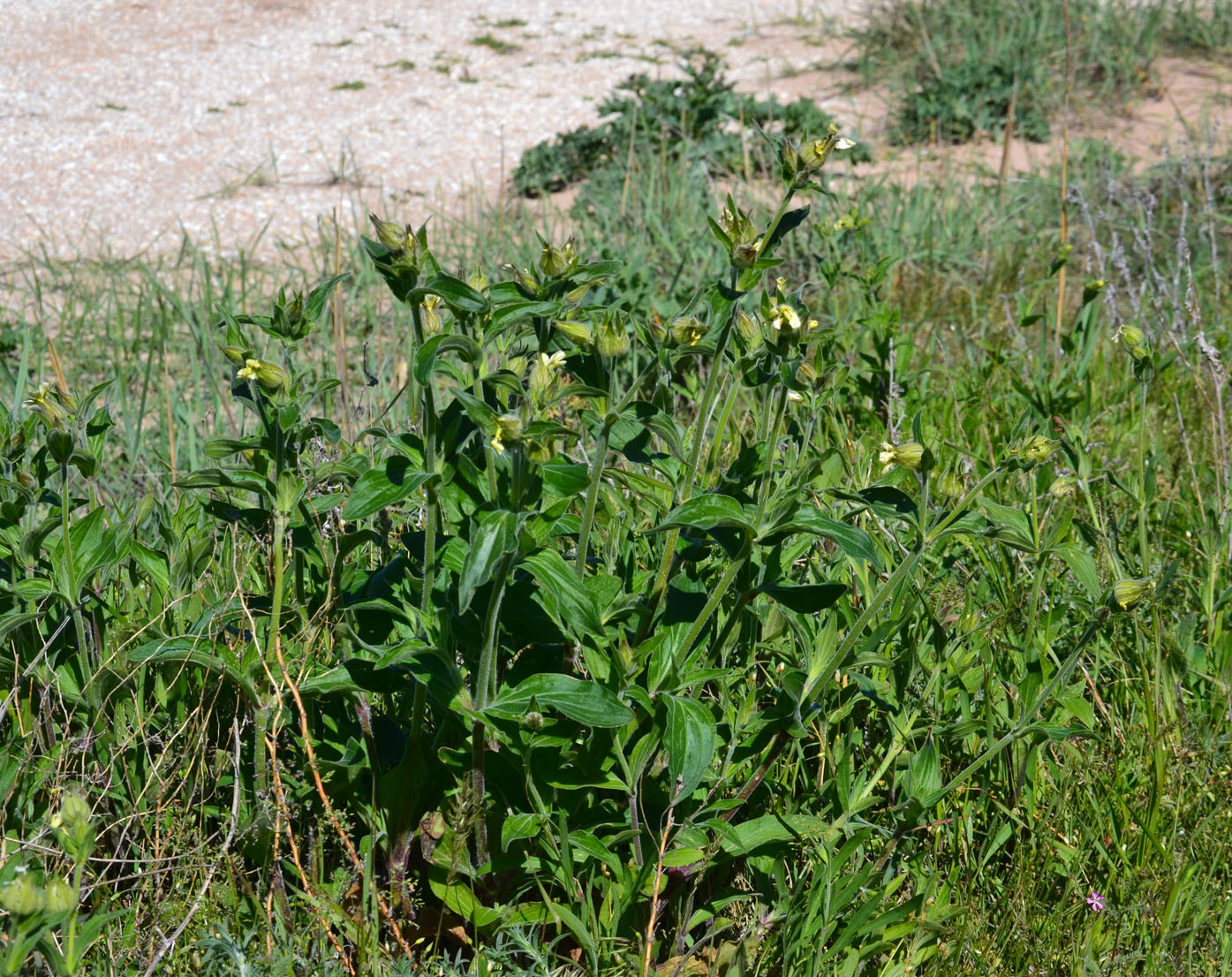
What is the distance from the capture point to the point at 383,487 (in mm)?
1349

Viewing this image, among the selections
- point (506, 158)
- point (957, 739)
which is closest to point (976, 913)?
point (957, 739)

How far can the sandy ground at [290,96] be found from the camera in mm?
5492

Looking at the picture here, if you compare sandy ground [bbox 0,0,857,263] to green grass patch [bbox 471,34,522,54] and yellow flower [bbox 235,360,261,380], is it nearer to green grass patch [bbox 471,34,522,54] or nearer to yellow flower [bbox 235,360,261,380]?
green grass patch [bbox 471,34,522,54]

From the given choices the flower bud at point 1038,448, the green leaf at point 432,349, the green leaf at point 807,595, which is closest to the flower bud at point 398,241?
the green leaf at point 432,349

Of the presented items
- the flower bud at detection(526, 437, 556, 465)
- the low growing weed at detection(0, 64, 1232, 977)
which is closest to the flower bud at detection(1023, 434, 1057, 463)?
the low growing weed at detection(0, 64, 1232, 977)

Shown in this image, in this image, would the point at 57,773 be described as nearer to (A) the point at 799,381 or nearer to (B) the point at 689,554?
(B) the point at 689,554

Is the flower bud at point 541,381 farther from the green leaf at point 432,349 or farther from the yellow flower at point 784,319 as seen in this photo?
the yellow flower at point 784,319

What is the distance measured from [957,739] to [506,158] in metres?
5.11

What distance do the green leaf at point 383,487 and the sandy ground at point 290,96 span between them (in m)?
3.24

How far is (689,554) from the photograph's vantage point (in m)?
1.52

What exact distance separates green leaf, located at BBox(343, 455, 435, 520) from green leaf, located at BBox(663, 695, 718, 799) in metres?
0.42

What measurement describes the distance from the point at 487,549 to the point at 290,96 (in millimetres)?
6815

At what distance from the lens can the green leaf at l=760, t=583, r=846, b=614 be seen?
54.4 inches

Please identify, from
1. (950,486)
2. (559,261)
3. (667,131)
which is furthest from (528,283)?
(667,131)
